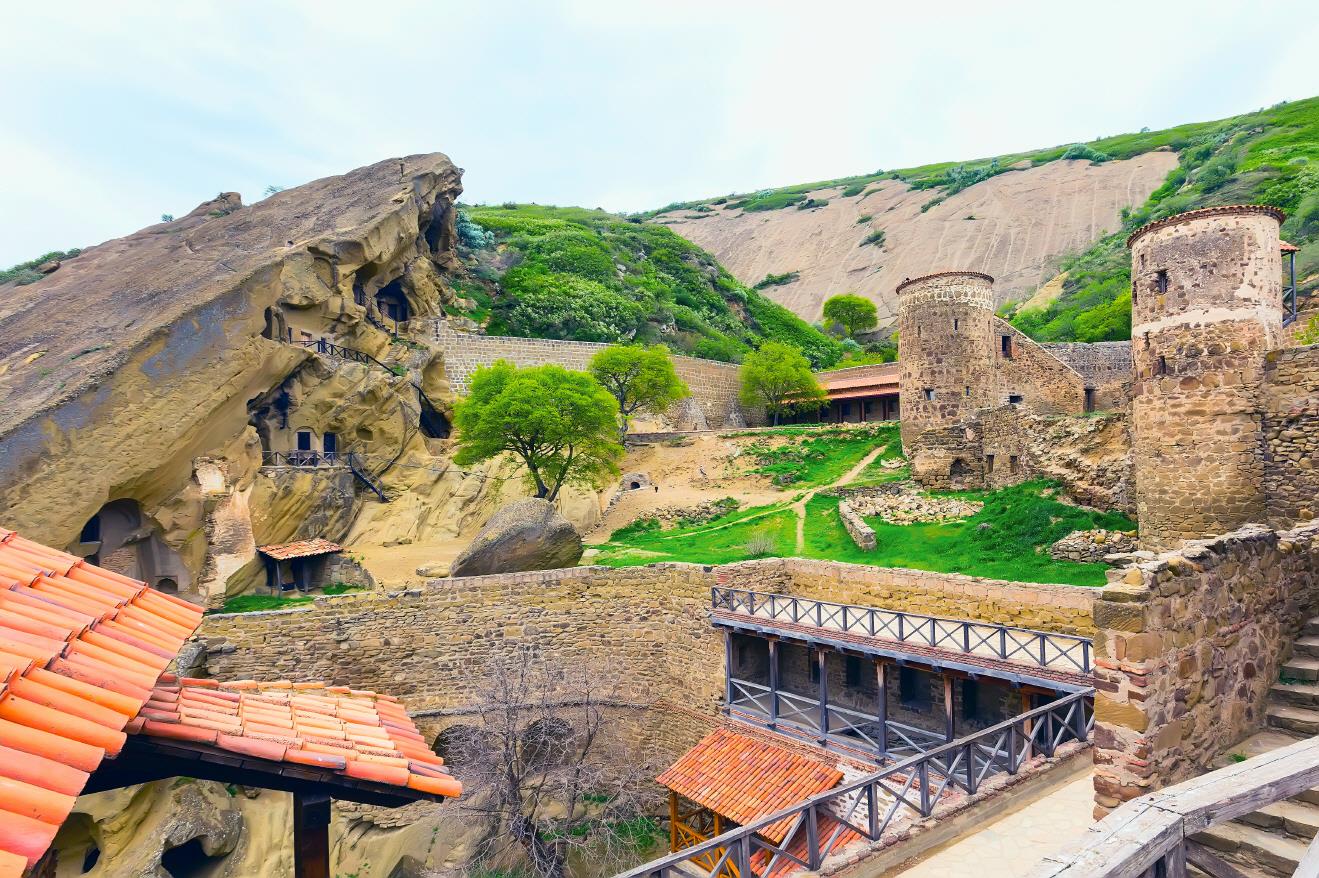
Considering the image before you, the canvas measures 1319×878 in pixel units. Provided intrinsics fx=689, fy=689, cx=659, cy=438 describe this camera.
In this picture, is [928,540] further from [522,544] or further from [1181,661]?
[1181,661]

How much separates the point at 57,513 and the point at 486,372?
48.2 feet

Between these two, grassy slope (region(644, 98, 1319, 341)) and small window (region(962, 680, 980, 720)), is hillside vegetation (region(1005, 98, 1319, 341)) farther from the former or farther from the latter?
small window (region(962, 680, 980, 720))

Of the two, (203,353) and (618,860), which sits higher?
(203,353)

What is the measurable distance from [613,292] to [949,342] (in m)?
25.7

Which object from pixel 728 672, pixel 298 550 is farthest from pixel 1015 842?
pixel 298 550

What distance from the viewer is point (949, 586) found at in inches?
587

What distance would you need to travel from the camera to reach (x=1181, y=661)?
5594 mm

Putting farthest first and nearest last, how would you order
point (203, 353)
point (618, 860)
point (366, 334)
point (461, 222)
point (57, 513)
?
1. point (461, 222)
2. point (366, 334)
3. point (203, 353)
4. point (57, 513)
5. point (618, 860)

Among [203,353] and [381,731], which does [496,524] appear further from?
[381,731]

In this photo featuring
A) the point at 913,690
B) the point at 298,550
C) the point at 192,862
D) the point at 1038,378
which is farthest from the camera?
the point at 1038,378

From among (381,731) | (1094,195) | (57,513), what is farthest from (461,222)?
(1094,195)

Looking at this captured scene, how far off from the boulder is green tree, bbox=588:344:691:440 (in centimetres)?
1550

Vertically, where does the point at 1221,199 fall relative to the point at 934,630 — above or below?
above

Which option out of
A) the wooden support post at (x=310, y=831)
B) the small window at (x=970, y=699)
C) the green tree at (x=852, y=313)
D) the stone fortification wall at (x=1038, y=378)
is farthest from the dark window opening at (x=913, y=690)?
the green tree at (x=852, y=313)
